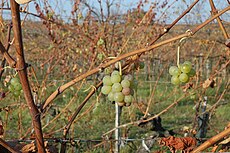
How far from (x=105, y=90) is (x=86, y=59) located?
582 centimetres

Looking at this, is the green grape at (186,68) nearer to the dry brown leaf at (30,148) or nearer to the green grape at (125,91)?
the green grape at (125,91)

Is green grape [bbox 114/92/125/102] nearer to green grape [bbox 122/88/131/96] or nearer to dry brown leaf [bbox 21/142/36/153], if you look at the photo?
green grape [bbox 122/88/131/96]

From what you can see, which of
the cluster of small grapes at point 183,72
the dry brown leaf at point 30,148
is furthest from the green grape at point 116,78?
the dry brown leaf at point 30,148

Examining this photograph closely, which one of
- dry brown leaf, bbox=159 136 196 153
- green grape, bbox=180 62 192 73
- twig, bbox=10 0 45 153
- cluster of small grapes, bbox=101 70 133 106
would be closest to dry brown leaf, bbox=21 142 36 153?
twig, bbox=10 0 45 153

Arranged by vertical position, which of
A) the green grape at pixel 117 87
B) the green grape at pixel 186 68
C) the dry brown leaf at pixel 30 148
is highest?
the green grape at pixel 186 68

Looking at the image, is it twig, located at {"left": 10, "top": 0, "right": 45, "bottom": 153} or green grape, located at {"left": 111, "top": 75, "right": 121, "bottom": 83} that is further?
green grape, located at {"left": 111, "top": 75, "right": 121, "bottom": 83}

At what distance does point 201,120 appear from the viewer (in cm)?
493

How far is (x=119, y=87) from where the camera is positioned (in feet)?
3.50

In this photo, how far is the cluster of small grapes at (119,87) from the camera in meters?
1.07

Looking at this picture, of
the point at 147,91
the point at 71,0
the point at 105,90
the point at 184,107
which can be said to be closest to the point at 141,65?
the point at 105,90

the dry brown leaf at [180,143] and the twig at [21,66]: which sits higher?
the twig at [21,66]

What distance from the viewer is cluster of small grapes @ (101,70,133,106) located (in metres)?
1.07

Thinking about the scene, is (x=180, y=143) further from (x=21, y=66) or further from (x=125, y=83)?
(x=21, y=66)

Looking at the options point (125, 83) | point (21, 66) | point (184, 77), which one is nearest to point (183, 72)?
point (184, 77)
